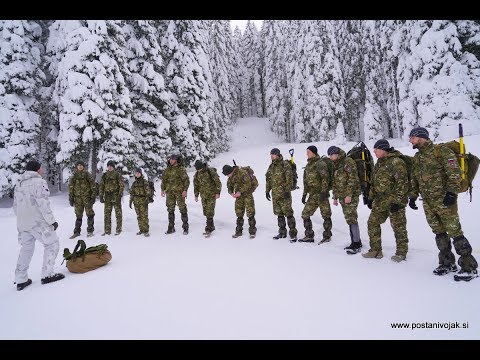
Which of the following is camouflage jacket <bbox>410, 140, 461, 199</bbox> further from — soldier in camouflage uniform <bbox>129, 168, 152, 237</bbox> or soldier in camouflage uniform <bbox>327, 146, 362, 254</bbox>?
soldier in camouflage uniform <bbox>129, 168, 152, 237</bbox>

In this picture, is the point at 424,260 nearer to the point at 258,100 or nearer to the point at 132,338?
the point at 132,338

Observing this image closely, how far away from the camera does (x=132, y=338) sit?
11.7ft

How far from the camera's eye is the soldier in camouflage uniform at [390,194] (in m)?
5.60

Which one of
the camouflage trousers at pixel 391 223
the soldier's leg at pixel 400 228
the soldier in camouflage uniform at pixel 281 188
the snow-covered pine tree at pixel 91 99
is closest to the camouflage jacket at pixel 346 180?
the camouflage trousers at pixel 391 223

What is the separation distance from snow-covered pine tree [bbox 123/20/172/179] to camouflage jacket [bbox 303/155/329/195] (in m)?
12.8

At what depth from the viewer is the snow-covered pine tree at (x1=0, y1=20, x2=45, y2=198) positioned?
637 inches

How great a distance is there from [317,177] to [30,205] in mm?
6195

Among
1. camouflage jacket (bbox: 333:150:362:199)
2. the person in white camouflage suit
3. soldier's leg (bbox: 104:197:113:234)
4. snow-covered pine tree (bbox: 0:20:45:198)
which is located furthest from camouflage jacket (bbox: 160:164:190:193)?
snow-covered pine tree (bbox: 0:20:45:198)

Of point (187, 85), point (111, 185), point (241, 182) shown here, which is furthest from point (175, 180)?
point (187, 85)

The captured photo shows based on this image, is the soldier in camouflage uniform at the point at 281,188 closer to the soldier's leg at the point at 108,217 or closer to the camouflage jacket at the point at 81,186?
the soldier's leg at the point at 108,217

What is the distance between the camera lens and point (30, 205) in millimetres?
5906

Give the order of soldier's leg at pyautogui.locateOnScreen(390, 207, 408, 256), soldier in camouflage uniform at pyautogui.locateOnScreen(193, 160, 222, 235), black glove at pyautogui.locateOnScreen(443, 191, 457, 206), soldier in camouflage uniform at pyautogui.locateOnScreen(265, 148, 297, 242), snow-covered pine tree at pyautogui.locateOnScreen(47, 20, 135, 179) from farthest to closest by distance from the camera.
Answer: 1. snow-covered pine tree at pyautogui.locateOnScreen(47, 20, 135, 179)
2. soldier in camouflage uniform at pyautogui.locateOnScreen(193, 160, 222, 235)
3. soldier in camouflage uniform at pyautogui.locateOnScreen(265, 148, 297, 242)
4. soldier's leg at pyautogui.locateOnScreen(390, 207, 408, 256)
5. black glove at pyautogui.locateOnScreen(443, 191, 457, 206)

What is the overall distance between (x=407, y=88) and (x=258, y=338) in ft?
→ 73.3

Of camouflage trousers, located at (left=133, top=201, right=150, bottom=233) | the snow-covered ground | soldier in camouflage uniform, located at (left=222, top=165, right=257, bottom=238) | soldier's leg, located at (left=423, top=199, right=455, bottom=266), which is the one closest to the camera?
the snow-covered ground
